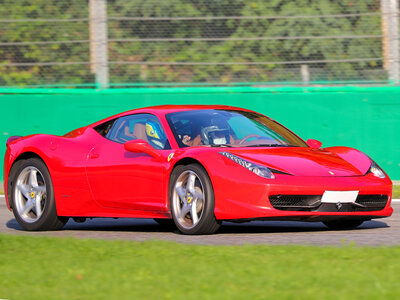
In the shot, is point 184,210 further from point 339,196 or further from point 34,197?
point 34,197

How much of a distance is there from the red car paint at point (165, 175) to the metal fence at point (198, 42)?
486 cm

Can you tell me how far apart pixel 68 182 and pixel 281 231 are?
7.06 feet

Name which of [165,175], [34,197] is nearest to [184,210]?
[165,175]

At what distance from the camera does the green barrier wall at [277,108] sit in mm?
13773

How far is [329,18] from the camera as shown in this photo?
1398cm

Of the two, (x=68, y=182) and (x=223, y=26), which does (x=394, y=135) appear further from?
(x=68, y=182)

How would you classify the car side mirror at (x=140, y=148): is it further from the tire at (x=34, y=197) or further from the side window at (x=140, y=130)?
the tire at (x=34, y=197)

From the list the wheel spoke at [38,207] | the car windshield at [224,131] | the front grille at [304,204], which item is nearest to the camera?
the front grille at [304,204]

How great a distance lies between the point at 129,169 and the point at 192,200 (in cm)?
84

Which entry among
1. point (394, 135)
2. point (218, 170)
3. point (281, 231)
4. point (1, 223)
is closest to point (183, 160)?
point (218, 170)

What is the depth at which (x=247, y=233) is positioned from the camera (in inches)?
334

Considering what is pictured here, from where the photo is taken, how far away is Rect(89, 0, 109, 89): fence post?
1443 cm

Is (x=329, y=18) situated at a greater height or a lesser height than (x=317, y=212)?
greater

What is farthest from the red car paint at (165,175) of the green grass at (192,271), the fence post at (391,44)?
the fence post at (391,44)
